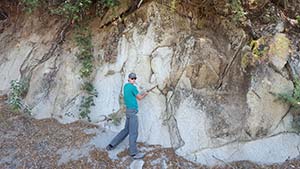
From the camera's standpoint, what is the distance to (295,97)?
233 inches

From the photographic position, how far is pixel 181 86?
6422 mm

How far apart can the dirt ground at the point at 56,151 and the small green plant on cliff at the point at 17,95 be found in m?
0.35

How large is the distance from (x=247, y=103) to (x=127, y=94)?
7.34ft

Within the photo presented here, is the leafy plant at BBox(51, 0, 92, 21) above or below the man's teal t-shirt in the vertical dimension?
above

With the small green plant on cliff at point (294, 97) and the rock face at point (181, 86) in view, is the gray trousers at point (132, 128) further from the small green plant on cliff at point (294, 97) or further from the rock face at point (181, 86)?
the small green plant on cliff at point (294, 97)

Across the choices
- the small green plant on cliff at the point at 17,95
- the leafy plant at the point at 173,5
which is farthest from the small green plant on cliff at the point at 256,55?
the small green plant on cliff at the point at 17,95

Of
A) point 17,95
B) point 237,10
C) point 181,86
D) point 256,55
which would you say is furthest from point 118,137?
point 237,10

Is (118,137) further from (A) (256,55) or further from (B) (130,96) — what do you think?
(A) (256,55)

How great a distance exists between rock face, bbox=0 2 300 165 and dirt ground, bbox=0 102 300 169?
206 mm

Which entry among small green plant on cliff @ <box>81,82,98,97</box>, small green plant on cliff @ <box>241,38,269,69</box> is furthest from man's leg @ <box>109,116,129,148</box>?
small green plant on cliff @ <box>241,38,269,69</box>

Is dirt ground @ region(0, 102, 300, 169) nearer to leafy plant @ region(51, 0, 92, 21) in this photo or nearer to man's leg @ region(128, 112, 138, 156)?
man's leg @ region(128, 112, 138, 156)

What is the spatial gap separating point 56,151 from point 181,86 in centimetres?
257

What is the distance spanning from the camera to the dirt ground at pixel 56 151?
5562 millimetres

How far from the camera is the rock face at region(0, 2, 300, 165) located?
19.7ft
